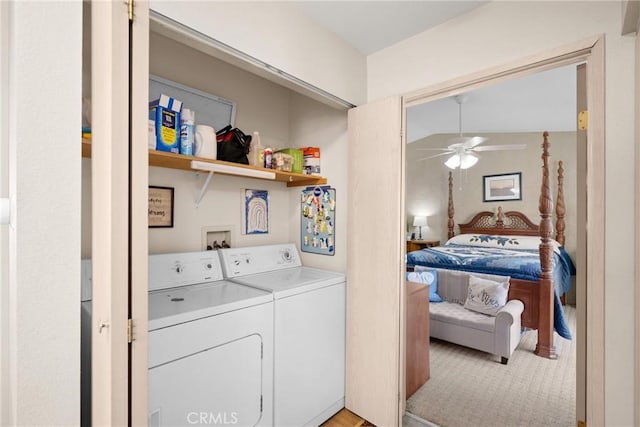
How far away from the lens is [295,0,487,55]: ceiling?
171cm

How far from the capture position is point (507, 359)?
2.86 meters

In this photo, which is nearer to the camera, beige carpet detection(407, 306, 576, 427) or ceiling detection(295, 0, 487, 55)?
ceiling detection(295, 0, 487, 55)

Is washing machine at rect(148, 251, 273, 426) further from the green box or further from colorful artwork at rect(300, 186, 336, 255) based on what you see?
the green box

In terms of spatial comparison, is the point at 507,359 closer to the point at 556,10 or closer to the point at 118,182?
the point at 556,10

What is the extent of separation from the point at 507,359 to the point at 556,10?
2695 mm

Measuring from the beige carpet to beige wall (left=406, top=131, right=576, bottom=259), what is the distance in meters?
2.91

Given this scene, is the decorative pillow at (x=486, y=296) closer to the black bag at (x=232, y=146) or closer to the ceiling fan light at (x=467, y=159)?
the ceiling fan light at (x=467, y=159)

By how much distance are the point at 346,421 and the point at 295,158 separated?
180 centimetres

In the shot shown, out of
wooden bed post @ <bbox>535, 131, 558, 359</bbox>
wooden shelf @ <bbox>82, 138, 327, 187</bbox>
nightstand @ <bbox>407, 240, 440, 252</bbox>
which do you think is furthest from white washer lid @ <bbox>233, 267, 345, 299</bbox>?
nightstand @ <bbox>407, 240, 440, 252</bbox>

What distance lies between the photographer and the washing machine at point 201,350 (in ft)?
4.20

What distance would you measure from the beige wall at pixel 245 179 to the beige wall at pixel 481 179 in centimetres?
324

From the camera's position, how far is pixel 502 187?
5602mm

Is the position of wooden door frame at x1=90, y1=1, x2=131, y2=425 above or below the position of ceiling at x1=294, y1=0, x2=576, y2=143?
below

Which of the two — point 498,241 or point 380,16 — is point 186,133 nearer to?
point 380,16
